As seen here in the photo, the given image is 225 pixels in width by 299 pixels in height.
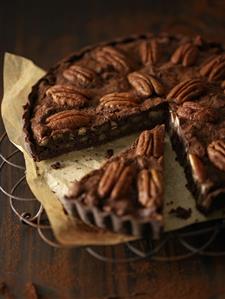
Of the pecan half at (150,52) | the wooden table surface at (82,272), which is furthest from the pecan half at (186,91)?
the wooden table surface at (82,272)

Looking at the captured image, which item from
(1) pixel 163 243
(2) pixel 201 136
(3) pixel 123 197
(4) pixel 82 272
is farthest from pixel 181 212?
(4) pixel 82 272

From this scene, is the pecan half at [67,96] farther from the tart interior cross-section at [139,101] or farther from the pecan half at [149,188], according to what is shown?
the pecan half at [149,188]

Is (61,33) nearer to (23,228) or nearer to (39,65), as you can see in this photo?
(39,65)

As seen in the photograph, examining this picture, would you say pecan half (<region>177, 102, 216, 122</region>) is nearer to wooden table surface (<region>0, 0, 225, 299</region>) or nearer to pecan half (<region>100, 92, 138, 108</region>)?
pecan half (<region>100, 92, 138, 108</region>)

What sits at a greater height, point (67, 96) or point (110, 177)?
point (67, 96)

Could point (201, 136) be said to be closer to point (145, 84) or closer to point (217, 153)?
point (217, 153)

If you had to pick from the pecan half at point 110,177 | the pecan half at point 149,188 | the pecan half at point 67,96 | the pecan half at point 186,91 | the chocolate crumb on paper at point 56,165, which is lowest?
the pecan half at point 149,188

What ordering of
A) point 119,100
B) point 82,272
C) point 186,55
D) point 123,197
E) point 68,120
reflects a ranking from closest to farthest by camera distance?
point 123,197
point 82,272
point 68,120
point 119,100
point 186,55
